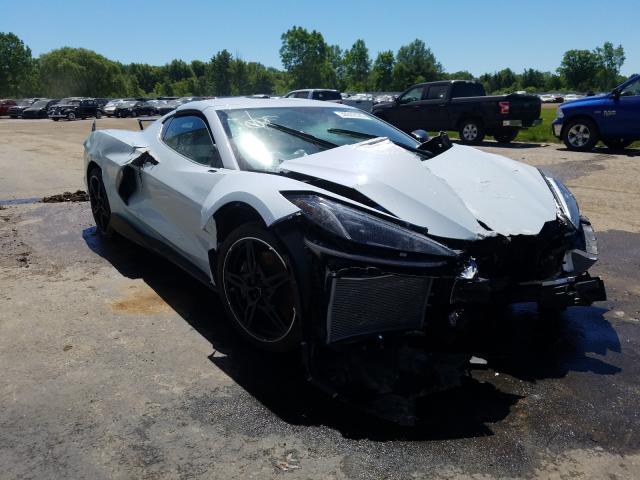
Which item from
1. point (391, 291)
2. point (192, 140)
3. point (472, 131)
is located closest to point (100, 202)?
point (192, 140)

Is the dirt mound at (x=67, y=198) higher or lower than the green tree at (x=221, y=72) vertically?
lower

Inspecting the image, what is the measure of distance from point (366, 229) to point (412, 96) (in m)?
14.7

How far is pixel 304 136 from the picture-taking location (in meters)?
3.87

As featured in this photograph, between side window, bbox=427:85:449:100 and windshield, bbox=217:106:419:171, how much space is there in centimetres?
1196

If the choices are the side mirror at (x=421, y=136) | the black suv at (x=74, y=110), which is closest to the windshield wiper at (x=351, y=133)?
the side mirror at (x=421, y=136)

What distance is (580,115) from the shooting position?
13.1 m

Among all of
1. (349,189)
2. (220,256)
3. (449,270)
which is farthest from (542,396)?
(220,256)

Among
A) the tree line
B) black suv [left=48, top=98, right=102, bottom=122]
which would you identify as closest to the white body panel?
black suv [left=48, top=98, right=102, bottom=122]

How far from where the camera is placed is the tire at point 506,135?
48.9ft

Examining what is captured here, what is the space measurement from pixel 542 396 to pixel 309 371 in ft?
3.91

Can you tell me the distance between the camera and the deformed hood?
2834mm

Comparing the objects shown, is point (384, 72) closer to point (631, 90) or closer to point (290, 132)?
point (631, 90)

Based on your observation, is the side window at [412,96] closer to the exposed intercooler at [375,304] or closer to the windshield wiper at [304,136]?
the windshield wiper at [304,136]

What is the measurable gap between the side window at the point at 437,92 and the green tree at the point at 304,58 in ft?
331
